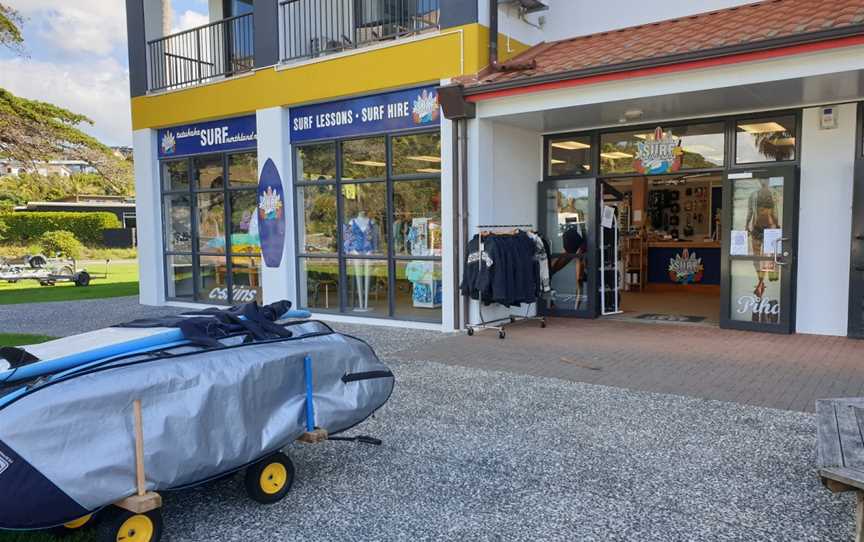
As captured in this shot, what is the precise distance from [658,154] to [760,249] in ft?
5.84

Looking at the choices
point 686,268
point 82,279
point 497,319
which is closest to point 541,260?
point 497,319

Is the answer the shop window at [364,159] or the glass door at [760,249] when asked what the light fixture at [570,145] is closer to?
the glass door at [760,249]

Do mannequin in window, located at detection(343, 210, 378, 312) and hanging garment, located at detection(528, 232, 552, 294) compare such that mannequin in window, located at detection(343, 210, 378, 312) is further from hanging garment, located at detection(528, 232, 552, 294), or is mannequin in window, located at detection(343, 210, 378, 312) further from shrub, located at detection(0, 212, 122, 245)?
shrub, located at detection(0, 212, 122, 245)

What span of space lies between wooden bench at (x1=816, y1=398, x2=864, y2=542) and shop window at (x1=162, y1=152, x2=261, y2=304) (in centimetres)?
896

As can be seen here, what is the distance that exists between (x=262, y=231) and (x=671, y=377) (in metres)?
6.84

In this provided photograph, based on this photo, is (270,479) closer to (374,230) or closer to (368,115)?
(374,230)

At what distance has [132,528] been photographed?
2.80 metres

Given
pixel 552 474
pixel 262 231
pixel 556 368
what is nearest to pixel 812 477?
pixel 552 474

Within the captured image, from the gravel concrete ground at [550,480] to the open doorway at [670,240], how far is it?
642cm

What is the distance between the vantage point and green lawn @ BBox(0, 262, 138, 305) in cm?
1390

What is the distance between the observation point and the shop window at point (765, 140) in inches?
301

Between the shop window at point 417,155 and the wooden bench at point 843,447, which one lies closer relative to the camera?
the wooden bench at point 843,447

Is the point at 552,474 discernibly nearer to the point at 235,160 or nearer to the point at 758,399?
the point at 758,399

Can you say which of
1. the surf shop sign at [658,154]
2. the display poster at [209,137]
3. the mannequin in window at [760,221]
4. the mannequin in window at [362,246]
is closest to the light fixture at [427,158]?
the mannequin in window at [362,246]
